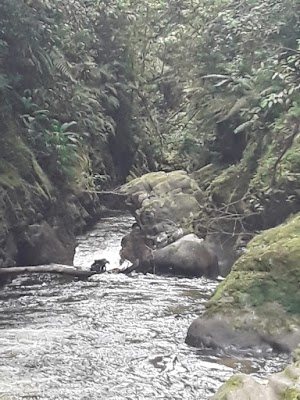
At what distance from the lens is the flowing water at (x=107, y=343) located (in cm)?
647

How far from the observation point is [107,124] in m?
19.9

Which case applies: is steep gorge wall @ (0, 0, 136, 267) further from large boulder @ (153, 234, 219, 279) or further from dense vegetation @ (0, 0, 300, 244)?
large boulder @ (153, 234, 219, 279)

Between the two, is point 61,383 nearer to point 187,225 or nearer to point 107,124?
point 187,225

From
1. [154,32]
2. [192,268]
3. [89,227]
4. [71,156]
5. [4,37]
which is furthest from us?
[154,32]

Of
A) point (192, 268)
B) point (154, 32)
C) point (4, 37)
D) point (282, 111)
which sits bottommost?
point (192, 268)

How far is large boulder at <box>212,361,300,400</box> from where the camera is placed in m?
3.92

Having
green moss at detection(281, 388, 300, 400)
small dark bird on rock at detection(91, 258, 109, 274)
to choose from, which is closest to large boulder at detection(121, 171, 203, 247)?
small dark bird on rock at detection(91, 258, 109, 274)

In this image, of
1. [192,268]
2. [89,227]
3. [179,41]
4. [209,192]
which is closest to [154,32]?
[179,41]

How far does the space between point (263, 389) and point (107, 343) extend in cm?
418

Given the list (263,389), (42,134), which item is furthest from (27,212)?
(263,389)

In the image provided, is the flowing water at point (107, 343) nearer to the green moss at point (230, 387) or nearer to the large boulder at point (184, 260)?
the large boulder at point (184, 260)

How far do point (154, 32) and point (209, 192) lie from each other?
386 inches

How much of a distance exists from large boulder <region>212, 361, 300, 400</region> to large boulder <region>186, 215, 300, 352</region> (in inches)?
128

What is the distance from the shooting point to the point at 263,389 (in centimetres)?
401
